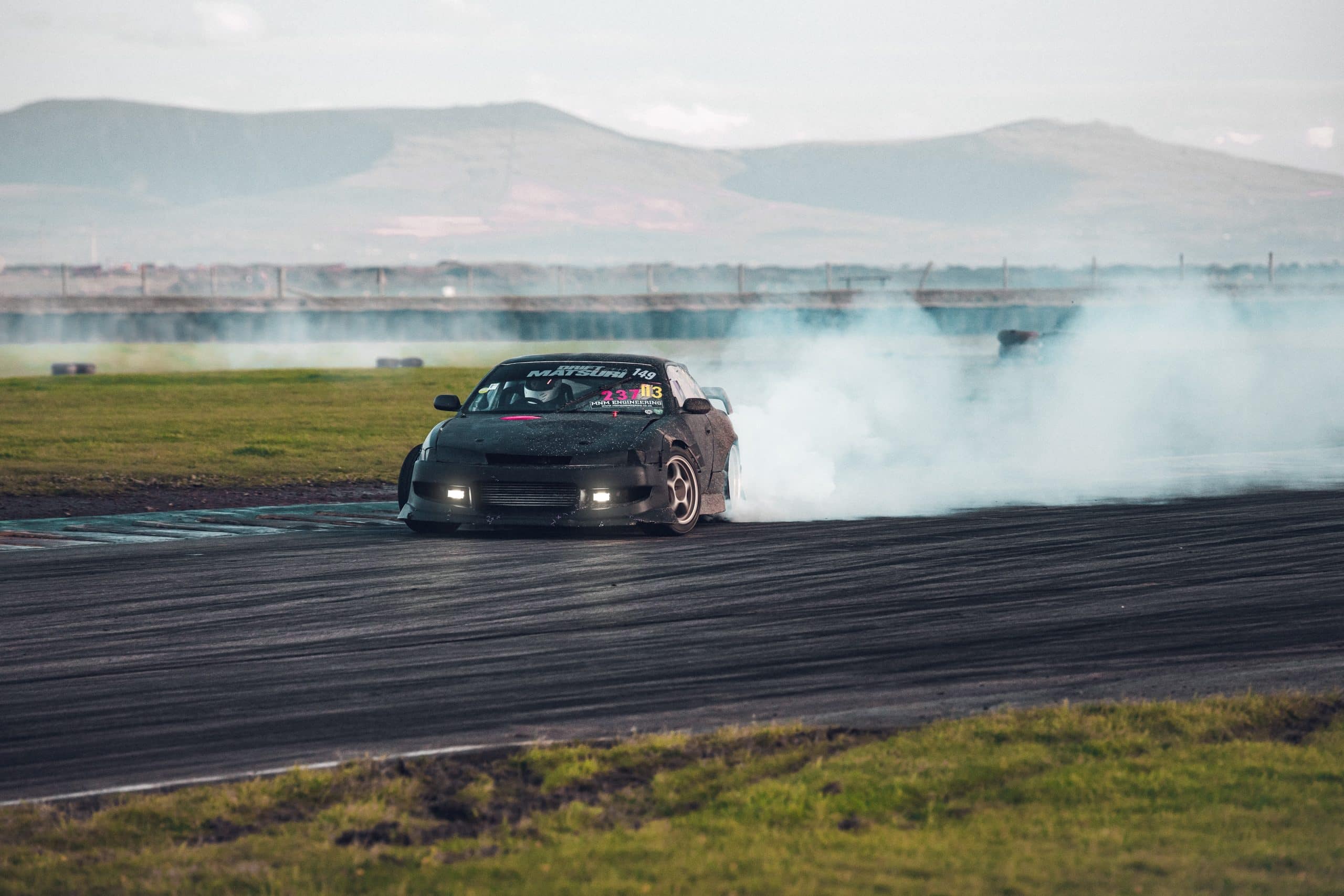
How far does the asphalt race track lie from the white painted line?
7cm

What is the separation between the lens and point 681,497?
12320mm

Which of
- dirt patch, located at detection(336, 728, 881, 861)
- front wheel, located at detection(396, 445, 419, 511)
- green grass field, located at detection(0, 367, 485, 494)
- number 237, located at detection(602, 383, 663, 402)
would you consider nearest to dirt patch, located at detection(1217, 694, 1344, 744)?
dirt patch, located at detection(336, 728, 881, 861)

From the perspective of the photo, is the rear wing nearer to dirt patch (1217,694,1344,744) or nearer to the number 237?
the number 237

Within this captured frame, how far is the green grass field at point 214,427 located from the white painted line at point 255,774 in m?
11.3

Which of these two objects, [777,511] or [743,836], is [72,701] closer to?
[743,836]

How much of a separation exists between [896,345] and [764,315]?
477cm

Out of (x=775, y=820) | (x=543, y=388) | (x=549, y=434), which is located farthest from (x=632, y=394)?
(x=775, y=820)

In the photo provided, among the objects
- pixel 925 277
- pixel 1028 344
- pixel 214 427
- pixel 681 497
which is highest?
pixel 925 277

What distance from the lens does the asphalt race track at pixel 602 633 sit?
20.8 feet

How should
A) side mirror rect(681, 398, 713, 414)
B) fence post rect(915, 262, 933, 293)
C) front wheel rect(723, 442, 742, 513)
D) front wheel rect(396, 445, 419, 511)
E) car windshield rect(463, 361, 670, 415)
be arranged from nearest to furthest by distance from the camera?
front wheel rect(396, 445, 419, 511) → side mirror rect(681, 398, 713, 414) → car windshield rect(463, 361, 670, 415) → front wheel rect(723, 442, 742, 513) → fence post rect(915, 262, 933, 293)

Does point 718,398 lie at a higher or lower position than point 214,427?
higher

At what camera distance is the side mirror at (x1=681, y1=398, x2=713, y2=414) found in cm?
1284

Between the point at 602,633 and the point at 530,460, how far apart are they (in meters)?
3.90

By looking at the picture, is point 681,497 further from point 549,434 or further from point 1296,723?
point 1296,723
